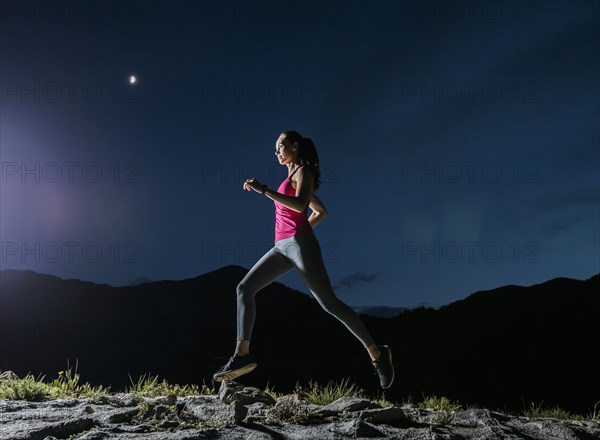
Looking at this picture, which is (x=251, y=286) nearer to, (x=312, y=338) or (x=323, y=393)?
(x=323, y=393)

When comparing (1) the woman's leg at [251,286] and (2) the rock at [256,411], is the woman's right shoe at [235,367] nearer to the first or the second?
(1) the woman's leg at [251,286]

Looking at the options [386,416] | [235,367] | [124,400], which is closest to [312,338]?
[124,400]

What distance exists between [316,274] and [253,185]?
115 cm

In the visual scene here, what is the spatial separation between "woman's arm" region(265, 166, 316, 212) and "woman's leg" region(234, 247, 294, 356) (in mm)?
595

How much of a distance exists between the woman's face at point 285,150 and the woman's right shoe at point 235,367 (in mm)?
2271

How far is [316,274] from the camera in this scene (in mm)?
5977

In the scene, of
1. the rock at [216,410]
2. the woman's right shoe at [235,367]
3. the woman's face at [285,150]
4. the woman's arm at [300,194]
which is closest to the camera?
the rock at [216,410]

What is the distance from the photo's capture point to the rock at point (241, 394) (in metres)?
6.02

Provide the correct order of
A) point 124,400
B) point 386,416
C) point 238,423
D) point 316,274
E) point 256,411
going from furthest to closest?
1. point 124,400
2. point 316,274
3. point 256,411
4. point 386,416
5. point 238,423

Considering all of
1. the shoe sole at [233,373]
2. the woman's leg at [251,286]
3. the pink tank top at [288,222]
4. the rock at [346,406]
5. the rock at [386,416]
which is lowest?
the rock at [386,416]

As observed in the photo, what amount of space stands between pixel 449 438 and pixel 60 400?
4275 millimetres

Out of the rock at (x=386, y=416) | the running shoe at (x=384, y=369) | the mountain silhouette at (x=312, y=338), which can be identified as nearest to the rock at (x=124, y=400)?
the rock at (x=386, y=416)

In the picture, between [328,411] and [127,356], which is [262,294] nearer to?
[127,356]

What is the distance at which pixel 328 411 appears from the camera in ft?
18.4
